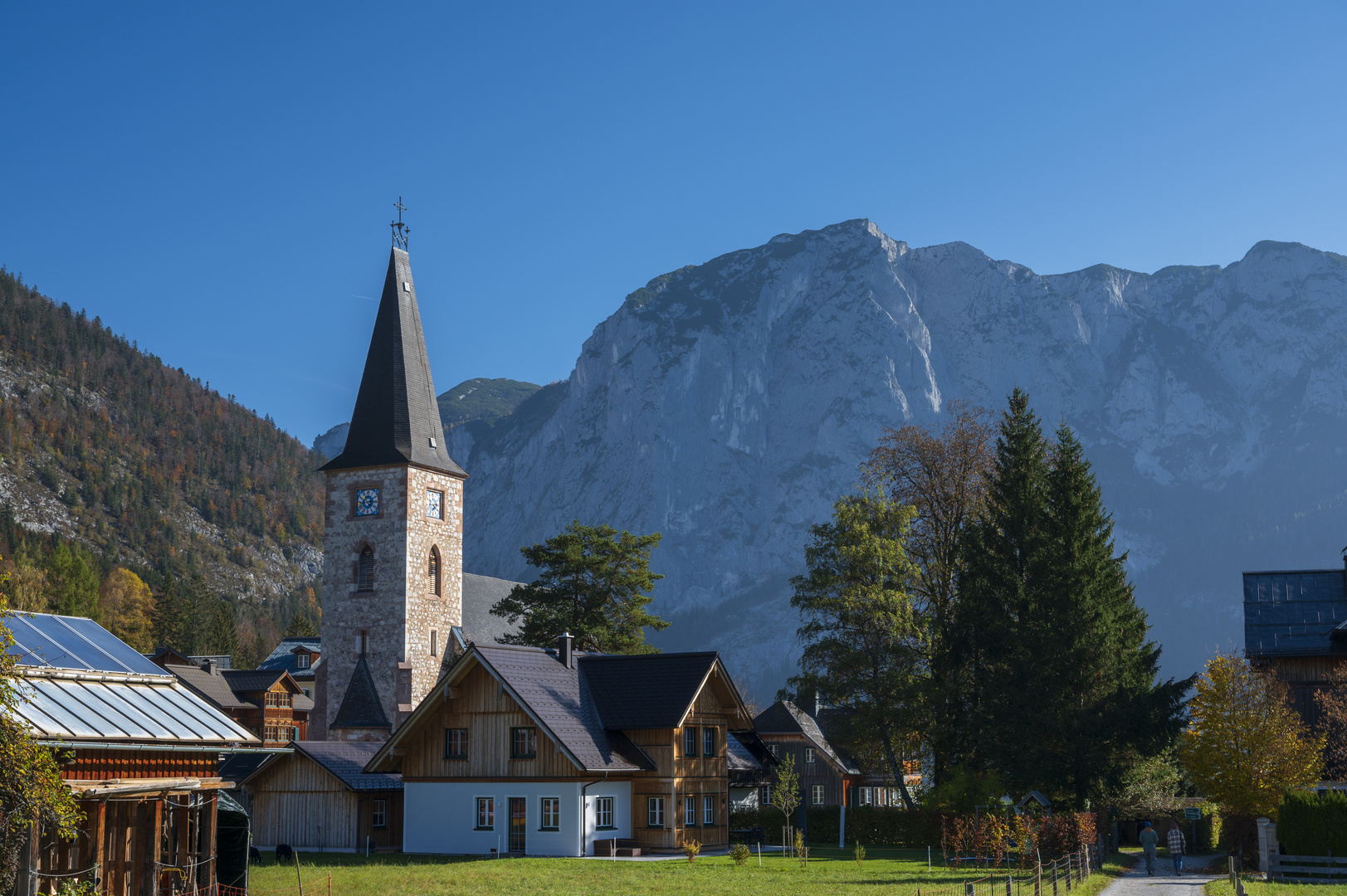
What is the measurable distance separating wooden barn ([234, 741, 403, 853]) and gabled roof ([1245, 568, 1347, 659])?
29589mm

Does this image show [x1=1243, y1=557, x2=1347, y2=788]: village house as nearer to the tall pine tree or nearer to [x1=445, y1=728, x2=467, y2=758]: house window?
the tall pine tree

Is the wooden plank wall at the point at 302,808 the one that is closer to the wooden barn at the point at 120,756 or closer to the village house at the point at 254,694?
the wooden barn at the point at 120,756

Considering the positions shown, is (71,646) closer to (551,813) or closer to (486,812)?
(551,813)

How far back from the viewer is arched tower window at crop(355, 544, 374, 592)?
191 ft

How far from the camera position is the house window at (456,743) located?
36625 millimetres

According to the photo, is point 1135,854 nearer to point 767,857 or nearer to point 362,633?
point 767,857

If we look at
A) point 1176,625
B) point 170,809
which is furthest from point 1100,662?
point 1176,625

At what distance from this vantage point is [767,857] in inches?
1393

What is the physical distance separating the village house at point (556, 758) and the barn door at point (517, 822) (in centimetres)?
5

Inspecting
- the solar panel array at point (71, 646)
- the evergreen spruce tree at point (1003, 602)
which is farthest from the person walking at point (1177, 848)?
the solar panel array at point (71, 646)

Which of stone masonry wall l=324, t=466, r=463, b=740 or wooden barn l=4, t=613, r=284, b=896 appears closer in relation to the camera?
wooden barn l=4, t=613, r=284, b=896

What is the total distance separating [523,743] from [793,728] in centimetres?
3152

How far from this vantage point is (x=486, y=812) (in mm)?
35906

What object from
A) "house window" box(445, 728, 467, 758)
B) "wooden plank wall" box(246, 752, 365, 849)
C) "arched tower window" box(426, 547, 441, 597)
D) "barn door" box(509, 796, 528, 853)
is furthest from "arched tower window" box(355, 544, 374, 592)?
"barn door" box(509, 796, 528, 853)
